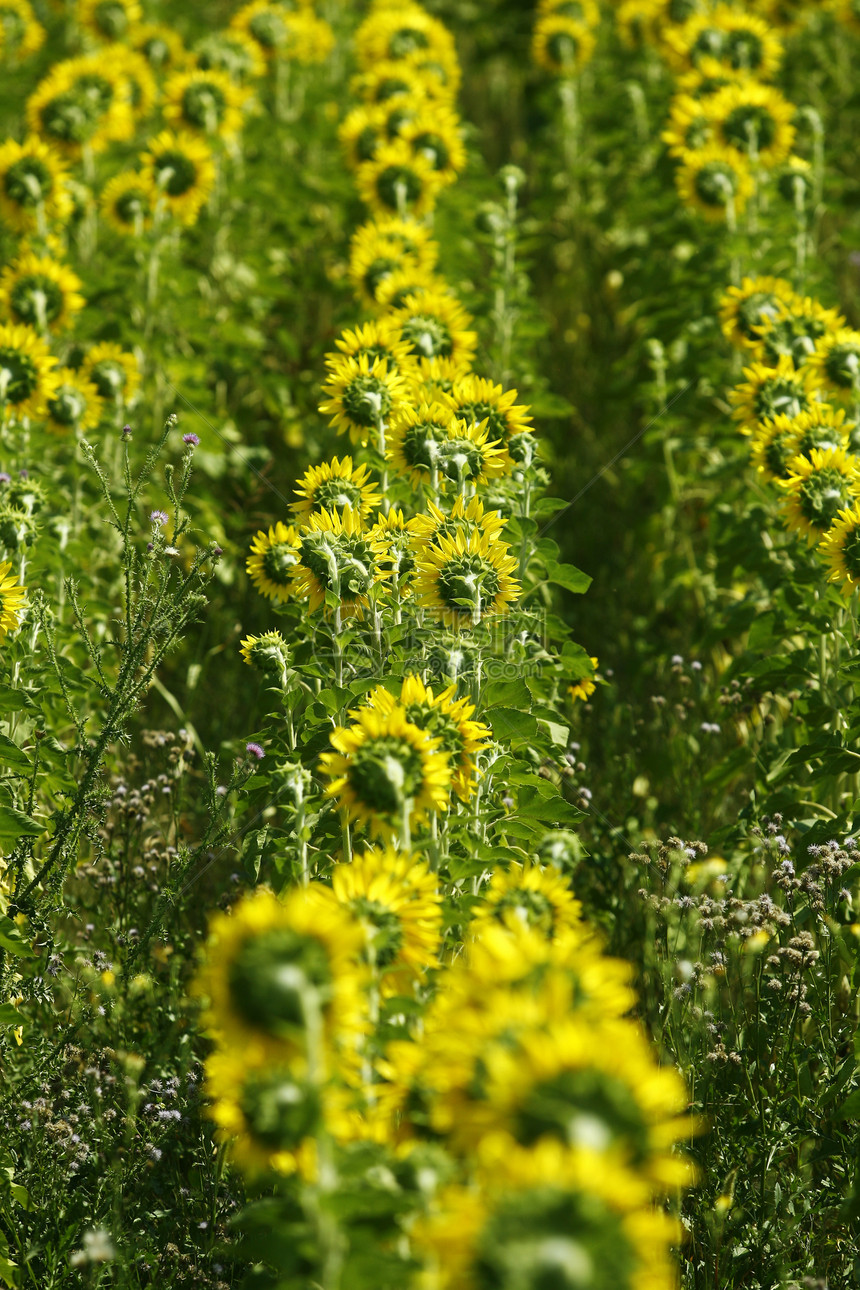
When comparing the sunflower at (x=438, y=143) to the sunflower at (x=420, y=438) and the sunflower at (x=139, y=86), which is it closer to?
the sunflower at (x=139, y=86)

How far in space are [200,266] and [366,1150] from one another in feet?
18.8

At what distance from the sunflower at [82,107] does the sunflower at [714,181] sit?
259 centimetres

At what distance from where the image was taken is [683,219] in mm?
5402

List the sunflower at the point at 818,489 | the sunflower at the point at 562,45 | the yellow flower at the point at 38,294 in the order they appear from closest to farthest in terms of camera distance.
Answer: the sunflower at the point at 818,489 → the yellow flower at the point at 38,294 → the sunflower at the point at 562,45

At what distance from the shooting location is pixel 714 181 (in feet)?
15.6

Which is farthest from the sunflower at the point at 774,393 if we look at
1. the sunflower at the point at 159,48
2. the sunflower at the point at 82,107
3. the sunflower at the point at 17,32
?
the sunflower at the point at 17,32

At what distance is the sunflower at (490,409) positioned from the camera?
9.71ft

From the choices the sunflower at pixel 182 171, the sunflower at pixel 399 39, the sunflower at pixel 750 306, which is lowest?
the sunflower at pixel 750 306

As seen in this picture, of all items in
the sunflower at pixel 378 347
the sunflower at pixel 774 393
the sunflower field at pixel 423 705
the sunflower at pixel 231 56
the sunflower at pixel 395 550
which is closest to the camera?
the sunflower field at pixel 423 705

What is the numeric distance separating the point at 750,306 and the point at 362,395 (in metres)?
1.52

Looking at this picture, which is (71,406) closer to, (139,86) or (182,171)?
(182,171)

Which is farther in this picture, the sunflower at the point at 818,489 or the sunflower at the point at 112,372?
the sunflower at the point at 112,372

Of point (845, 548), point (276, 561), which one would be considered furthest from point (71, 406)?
point (845, 548)

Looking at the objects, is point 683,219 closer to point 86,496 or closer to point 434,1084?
point 86,496
